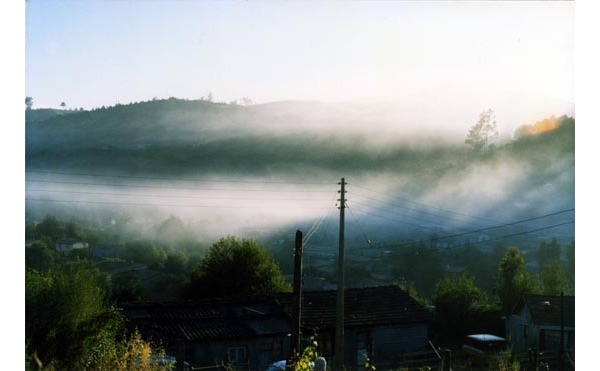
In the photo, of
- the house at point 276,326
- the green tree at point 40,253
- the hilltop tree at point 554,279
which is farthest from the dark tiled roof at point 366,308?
the green tree at point 40,253

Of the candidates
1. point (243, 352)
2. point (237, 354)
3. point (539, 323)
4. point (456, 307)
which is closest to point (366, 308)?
point (243, 352)

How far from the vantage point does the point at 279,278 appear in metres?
21.7

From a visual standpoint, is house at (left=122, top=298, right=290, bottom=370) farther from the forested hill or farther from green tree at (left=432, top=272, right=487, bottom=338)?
green tree at (left=432, top=272, right=487, bottom=338)

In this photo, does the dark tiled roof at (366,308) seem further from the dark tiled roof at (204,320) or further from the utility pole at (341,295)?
the utility pole at (341,295)

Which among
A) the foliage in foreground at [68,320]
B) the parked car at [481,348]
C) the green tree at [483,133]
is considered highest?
the green tree at [483,133]

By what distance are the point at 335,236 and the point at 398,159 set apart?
4.56 meters

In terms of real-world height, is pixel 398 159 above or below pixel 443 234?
above

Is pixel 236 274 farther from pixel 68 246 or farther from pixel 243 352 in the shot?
pixel 68 246

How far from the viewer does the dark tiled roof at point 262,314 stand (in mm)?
13328

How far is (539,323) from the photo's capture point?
1627 centimetres

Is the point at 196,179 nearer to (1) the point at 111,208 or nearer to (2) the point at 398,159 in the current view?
(1) the point at 111,208

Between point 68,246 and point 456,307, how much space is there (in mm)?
23598

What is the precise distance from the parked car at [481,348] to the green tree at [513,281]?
470 cm
